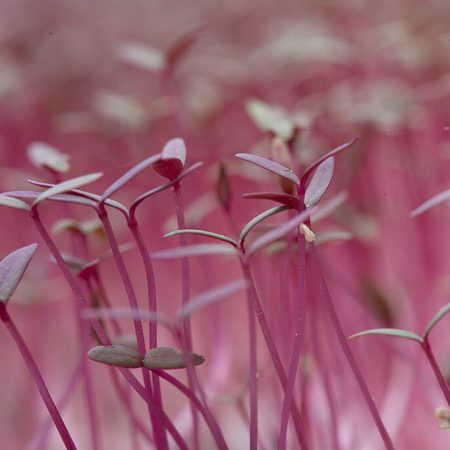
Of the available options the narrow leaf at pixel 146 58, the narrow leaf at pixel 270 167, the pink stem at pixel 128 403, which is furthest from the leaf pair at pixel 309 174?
the narrow leaf at pixel 146 58

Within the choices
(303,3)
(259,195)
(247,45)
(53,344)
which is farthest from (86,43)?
(259,195)

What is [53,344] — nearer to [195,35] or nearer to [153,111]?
[153,111]

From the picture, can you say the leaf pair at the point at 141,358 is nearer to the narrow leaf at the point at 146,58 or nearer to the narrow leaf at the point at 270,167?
the narrow leaf at the point at 270,167

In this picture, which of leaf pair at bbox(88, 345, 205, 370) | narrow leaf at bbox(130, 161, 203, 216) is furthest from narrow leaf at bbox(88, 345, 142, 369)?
narrow leaf at bbox(130, 161, 203, 216)

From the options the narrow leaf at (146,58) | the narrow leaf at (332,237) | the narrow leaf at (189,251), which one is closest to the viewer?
the narrow leaf at (189,251)

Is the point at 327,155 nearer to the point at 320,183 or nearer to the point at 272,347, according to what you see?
the point at 320,183
